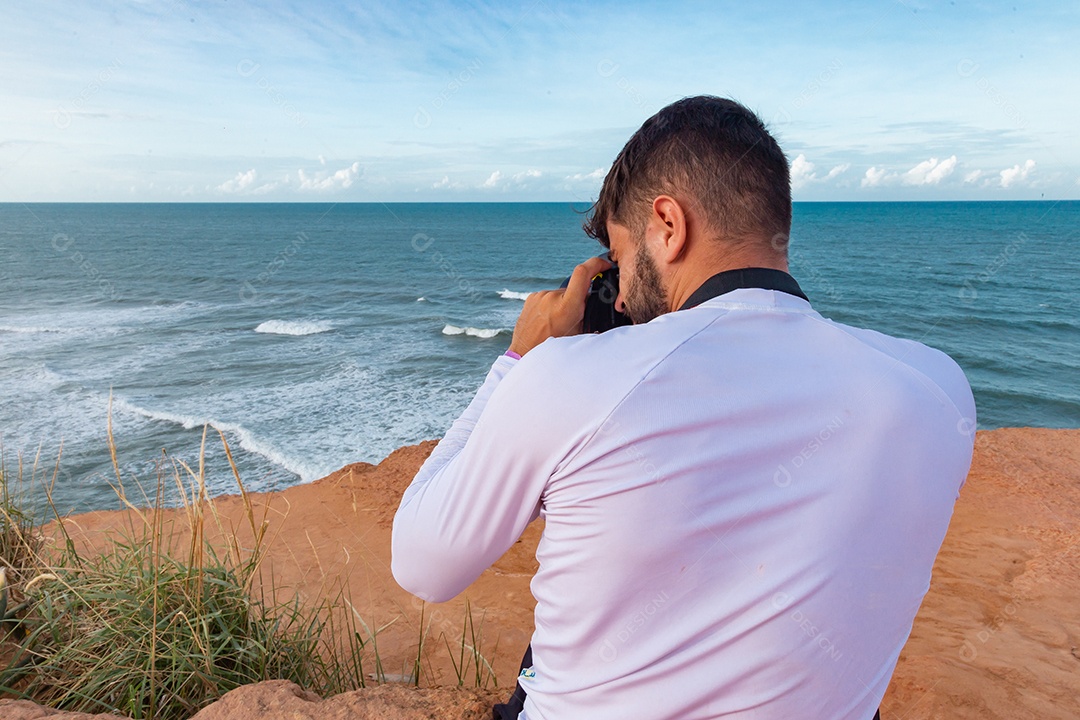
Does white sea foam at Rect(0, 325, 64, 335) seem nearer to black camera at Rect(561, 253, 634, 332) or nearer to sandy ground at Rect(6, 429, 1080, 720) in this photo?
sandy ground at Rect(6, 429, 1080, 720)

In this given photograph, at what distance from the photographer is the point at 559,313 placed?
1.35 meters

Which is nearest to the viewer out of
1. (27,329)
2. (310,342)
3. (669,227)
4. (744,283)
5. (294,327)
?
(744,283)

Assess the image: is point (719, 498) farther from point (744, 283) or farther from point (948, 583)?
point (948, 583)

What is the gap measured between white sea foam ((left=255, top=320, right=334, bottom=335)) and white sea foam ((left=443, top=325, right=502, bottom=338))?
398 centimetres

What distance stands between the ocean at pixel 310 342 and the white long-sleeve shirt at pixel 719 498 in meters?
1.09

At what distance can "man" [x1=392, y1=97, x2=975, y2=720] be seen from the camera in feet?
2.90

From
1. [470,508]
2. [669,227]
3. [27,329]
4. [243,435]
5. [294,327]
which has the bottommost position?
[243,435]

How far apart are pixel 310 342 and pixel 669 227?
65.7ft

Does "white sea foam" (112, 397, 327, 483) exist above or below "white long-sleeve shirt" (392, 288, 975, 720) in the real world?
below

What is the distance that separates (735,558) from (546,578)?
285mm

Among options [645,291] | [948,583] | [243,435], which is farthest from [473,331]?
[645,291]

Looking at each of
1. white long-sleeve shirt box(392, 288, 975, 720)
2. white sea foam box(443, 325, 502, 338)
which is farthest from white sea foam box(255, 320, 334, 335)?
white long-sleeve shirt box(392, 288, 975, 720)

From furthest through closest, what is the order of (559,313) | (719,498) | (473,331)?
(473,331) → (559,313) → (719,498)

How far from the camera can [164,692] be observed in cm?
234
